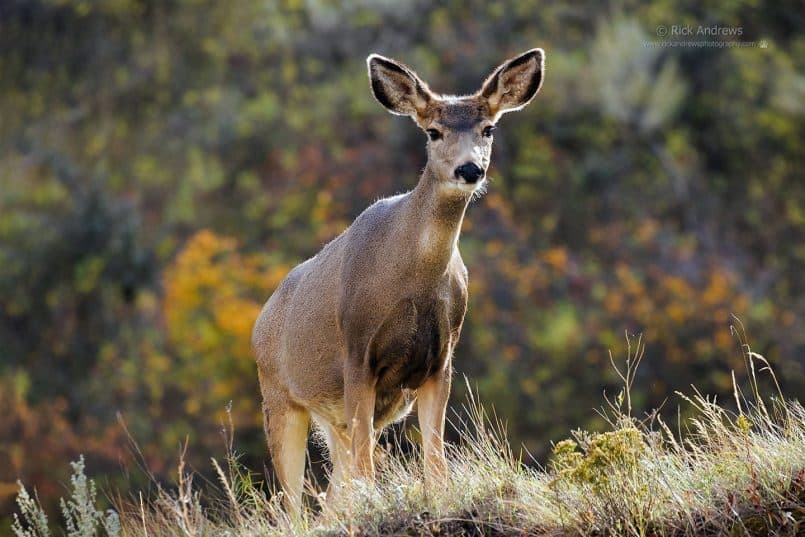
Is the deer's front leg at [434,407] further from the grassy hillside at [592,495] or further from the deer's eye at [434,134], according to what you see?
the deer's eye at [434,134]

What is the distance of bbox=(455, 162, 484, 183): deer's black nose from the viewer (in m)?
8.15

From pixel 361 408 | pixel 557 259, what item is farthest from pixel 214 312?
pixel 361 408

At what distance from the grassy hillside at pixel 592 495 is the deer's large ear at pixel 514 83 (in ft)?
7.28

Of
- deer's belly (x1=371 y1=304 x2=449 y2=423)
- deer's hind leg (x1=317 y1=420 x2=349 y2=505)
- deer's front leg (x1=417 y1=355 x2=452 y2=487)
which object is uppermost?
Result: deer's belly (x1=371 y1=304 x2=449 y2=423)

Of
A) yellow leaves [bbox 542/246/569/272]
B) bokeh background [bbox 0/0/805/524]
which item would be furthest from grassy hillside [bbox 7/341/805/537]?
A: yellow leaves [bbox 542/246/569/272]

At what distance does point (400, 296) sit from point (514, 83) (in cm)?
162

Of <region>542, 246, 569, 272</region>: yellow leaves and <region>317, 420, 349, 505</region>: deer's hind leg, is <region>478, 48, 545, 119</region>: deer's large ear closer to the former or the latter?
<region>317, 420, 349, 505</region>: deer's hind leg

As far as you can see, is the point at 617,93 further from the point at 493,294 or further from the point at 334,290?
the point at 334,290

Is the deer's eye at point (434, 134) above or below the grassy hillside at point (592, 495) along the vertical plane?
above

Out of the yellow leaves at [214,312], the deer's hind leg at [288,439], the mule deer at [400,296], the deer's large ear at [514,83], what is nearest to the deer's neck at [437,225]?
the mule deer at [400,296]

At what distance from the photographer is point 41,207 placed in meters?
32.1

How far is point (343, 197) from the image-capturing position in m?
30.8

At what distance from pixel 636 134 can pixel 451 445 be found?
24431 mm

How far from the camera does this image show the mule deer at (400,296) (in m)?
8.32
